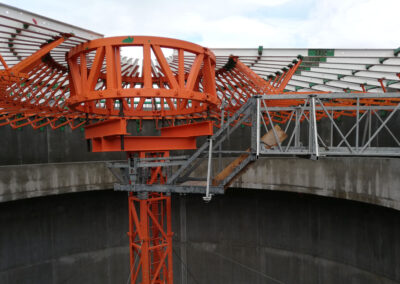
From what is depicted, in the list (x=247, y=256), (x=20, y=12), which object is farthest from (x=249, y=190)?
(x=20, y=12)

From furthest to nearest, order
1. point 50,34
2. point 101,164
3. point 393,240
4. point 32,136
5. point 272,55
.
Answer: point 32,136 < point 101,164 < point 393,240 < point 272,55 < point 50,34

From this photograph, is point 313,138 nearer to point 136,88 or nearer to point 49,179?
point 136,88

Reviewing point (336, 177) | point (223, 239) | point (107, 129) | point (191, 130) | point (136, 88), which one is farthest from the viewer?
point (223, 239)

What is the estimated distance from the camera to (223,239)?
24.2m

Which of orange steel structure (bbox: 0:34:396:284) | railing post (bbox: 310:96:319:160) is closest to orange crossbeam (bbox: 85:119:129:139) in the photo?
orange steel structure (bbox: 0:34:396:284)

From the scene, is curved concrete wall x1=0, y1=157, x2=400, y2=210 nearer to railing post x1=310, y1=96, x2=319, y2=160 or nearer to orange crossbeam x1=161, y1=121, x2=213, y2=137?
orange crossbeam x1=161, y1=121, x2=213, y2=137

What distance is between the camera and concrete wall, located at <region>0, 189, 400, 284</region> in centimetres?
1950

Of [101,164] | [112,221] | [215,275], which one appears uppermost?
[101,164]

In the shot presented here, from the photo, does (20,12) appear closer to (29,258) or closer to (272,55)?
(272,55)

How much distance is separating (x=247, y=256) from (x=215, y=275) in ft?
10.8

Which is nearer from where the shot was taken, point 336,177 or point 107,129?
point 107,129

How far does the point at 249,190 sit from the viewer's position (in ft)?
77.5

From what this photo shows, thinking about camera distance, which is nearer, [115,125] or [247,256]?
[115,125]

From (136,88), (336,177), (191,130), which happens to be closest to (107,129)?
(136,88)
